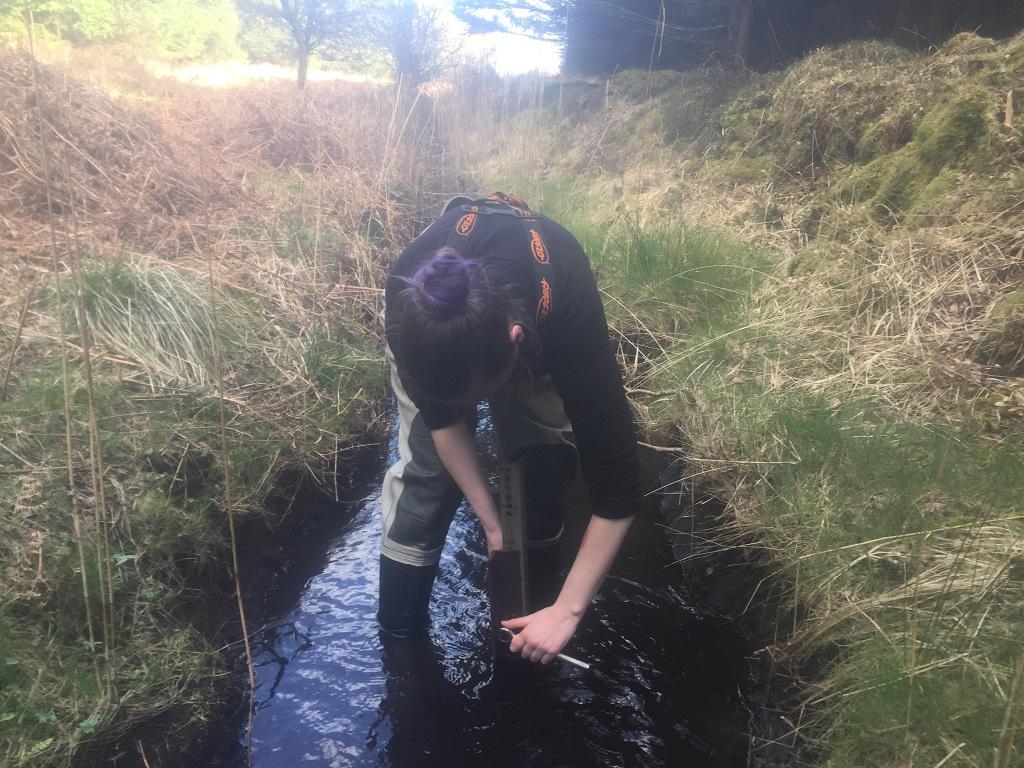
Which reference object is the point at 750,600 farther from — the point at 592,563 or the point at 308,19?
the point at 308,19

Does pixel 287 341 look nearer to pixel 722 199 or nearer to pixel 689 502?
pixel 689 502

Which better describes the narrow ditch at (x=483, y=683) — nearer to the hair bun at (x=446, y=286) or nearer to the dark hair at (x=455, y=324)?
the dark hair at (x=455, y=324)

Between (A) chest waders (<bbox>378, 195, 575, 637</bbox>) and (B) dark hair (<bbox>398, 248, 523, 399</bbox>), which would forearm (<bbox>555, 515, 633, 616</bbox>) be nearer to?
(A) chest waders (<bbox>378, 195, 575, 637</bbox>)

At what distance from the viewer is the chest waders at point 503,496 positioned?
5.45 ft

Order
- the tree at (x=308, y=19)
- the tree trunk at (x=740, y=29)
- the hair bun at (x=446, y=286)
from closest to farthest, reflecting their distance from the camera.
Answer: the hair bun at (x=446, y=286) → the tree trunk at (x=740, y=29) → the tree at (x=308, y=19)

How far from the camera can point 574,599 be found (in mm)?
1444

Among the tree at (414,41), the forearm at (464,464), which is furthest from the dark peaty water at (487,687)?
the tree at (414,41)

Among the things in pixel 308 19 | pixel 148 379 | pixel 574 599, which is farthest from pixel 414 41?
pixel 574 599

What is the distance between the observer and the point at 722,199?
418 cm

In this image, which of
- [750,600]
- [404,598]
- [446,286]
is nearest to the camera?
[446,286]

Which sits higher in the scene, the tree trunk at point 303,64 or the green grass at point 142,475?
the tree trunk at point 303,64

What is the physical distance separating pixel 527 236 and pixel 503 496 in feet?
2.34

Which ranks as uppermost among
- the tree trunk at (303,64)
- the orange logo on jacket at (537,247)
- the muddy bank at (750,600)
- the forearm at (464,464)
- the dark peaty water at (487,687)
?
the tree trunk at (303,64)

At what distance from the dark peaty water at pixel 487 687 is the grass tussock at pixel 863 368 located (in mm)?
285
